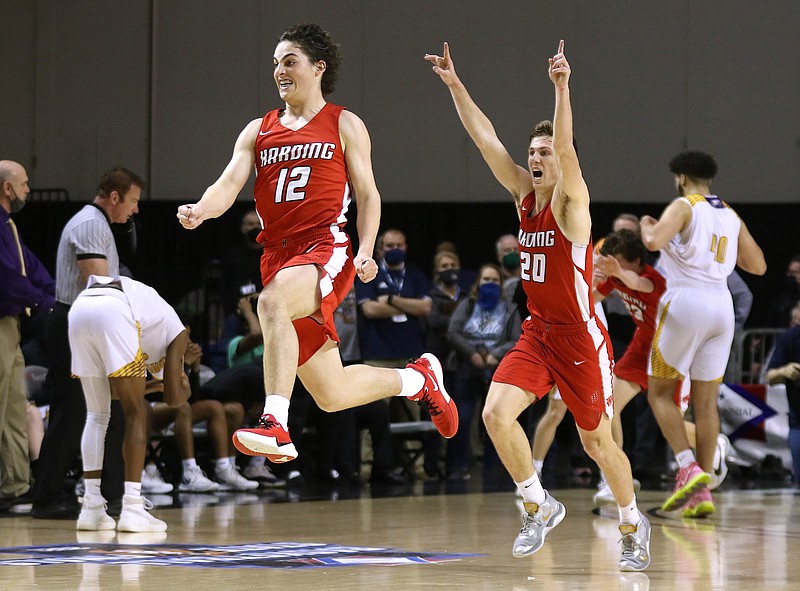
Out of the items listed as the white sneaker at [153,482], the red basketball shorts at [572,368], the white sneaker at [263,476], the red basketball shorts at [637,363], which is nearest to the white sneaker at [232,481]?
the white sneaker at [263,476]

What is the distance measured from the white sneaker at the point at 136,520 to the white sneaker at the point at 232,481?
235 cm

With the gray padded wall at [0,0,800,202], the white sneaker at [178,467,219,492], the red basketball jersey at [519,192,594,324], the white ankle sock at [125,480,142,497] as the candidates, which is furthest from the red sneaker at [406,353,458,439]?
the gray padded wall at [0,0,800,202]

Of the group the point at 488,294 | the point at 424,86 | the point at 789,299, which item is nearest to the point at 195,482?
the point at 488,294

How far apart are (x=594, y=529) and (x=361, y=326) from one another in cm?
345

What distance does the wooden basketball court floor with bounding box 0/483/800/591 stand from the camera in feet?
14.7

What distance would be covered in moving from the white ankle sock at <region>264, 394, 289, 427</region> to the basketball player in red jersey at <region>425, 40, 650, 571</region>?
84 cm

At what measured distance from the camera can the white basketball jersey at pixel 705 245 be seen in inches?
276

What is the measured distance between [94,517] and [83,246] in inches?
54.9

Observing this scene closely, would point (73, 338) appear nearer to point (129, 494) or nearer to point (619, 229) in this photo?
point (129, 494)

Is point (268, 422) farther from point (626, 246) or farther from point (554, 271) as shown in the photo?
point (626, 246)

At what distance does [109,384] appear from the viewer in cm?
638

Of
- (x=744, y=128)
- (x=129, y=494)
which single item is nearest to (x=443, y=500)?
(x=129, y=494)

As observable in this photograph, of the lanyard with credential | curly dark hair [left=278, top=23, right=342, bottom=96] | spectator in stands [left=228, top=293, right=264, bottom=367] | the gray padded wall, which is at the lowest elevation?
spectator in stands [left=228, top=293, right=264, bottom=367]

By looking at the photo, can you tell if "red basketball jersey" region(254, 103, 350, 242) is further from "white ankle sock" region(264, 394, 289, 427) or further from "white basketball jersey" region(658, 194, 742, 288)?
"white basketball jersey" region(658, 194, 742, 288)
